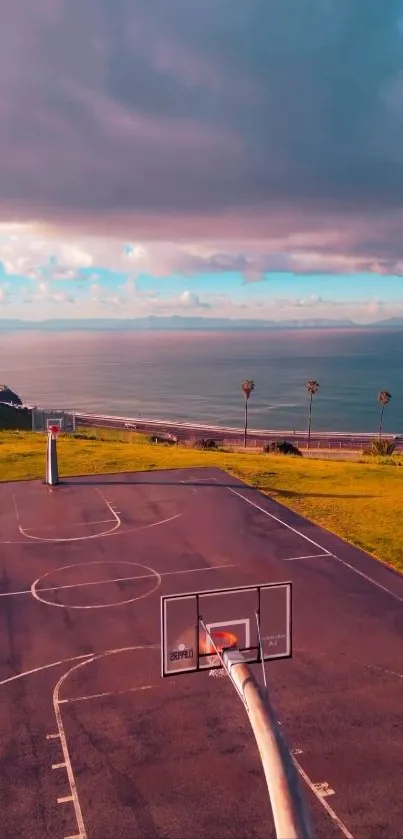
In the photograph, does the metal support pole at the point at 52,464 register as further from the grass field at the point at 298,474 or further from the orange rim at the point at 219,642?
the orange rim at the point at 219,642

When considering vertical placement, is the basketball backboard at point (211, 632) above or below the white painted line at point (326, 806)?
above

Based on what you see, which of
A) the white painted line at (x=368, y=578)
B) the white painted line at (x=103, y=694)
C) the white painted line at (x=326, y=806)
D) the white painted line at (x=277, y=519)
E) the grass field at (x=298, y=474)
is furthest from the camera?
the grass field at (x=298, y=474)

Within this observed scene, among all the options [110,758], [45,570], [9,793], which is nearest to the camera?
[9,793]

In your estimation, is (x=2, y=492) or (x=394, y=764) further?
(x=2, y=492)

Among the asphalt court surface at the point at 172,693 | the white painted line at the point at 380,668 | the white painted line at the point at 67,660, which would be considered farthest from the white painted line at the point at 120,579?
the white painted line at the point at 380,668

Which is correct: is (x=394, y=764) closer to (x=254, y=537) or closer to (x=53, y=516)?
(x=254, y=537)

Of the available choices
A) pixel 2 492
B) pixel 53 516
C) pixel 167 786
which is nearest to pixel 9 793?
pixel 167 786

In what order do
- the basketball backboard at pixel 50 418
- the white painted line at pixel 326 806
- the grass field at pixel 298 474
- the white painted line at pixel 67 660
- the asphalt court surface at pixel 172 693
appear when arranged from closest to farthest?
1. the white painted line at pixel 326 806
2. the asphalt court surface at pixel 172 693
3. the white painted line at pixel 67 660
4. the grass field at pixel 298 474
5. the basketball backboard at pixel 50 418
